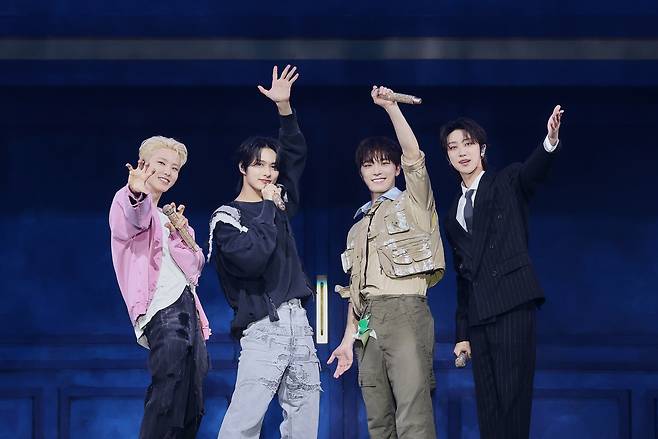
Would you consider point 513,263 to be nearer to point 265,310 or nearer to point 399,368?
point 399,368

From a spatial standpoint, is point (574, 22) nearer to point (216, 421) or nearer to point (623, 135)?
point (623, 135)

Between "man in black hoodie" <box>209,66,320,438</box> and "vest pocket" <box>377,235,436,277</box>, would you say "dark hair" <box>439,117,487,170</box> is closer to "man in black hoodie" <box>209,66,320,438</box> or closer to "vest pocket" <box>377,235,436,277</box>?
"vest pocket" <box>377,235,436,277</box>

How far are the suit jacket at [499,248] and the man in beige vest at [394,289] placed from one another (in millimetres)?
189

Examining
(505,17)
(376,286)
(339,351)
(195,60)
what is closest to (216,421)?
(339,351)

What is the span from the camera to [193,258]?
442 centimetres

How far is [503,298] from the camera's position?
14.0 ft

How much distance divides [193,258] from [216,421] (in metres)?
1.44

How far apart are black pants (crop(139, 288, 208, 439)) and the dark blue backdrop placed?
1.22m

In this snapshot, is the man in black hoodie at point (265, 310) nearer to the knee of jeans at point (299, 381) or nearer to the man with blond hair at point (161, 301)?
the knee of jeans at point (299, 381)

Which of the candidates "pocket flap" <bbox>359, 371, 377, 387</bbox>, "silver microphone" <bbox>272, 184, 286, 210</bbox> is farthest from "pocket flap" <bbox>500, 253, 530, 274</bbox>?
"silver microphone" <bbox>272, 184, 286, 210</bbox>

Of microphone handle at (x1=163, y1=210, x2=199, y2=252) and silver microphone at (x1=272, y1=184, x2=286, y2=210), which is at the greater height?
silver microphone at (x1=272, y1=184, x2=286, y2=210)

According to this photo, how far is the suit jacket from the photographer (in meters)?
4.27

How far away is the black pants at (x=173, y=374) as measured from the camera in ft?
13.7

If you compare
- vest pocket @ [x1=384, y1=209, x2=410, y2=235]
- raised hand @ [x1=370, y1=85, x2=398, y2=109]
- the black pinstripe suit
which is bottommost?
the black pinstripe suit
